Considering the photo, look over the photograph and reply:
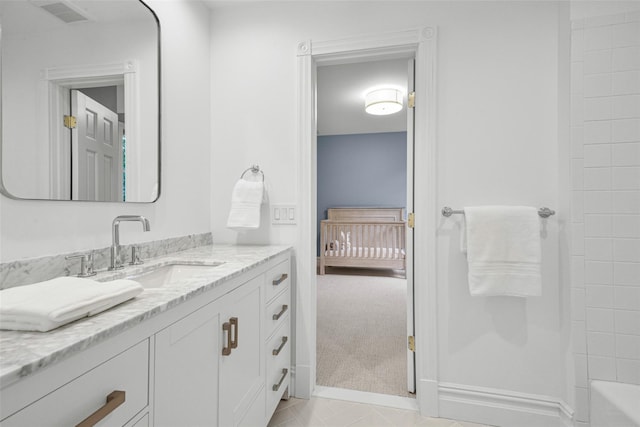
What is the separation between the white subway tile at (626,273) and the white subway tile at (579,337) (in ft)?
0.81

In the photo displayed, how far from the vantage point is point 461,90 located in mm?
1577

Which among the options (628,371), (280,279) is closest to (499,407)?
(628,371)

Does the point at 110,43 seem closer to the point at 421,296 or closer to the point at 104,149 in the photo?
the point at 104,149

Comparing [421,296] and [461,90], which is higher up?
[461,90]

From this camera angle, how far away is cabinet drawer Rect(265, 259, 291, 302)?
1.40 m

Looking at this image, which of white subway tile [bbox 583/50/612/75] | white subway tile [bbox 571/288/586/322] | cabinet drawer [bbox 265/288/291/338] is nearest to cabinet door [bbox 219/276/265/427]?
cabinet drawer [bbox 265/288/291/338]

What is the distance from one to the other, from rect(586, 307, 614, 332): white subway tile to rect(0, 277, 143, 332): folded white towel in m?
1.81

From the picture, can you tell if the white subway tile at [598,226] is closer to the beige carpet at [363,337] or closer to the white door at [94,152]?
the beige carpet at [363,337]

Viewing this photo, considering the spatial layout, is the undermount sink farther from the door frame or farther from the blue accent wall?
the blue accent wall

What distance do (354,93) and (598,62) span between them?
8.27 ft

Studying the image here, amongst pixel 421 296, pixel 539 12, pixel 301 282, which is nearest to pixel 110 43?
pixel 301 282

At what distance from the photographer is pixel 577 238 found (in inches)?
53.9

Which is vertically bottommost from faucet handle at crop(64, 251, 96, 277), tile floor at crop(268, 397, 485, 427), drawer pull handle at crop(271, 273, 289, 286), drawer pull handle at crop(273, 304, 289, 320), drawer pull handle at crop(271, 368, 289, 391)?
tile floor at crop(268, 397, 485, 427)

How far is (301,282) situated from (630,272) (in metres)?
1.55
